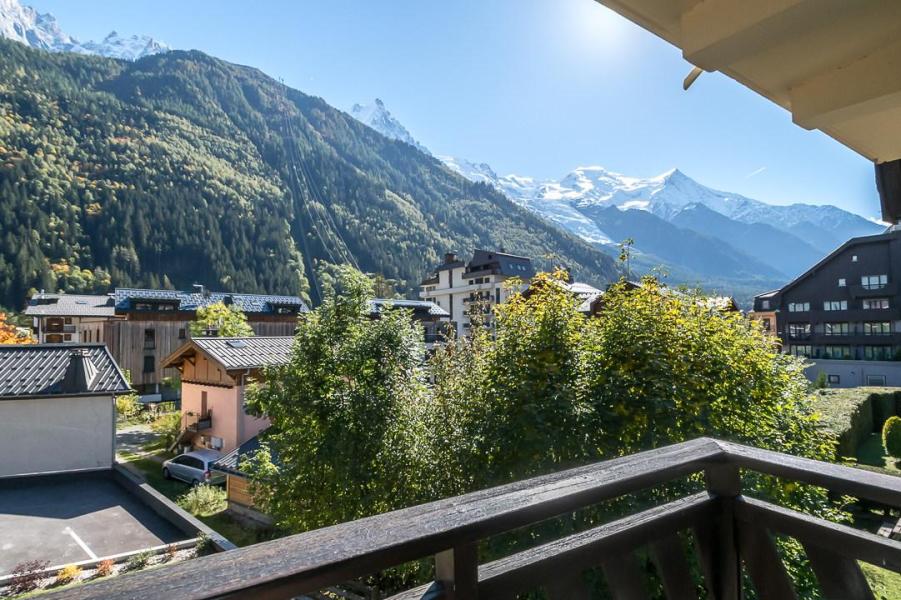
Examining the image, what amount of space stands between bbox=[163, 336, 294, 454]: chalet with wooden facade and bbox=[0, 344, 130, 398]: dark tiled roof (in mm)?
3719

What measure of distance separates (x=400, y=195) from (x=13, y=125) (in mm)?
76316

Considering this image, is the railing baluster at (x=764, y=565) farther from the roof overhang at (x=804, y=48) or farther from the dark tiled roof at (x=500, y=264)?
the dark tiled roof at (x=500, y=264)

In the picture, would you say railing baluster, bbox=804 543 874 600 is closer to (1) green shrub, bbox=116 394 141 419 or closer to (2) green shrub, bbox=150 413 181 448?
(2) green shrub, bbox=150 413 181 448

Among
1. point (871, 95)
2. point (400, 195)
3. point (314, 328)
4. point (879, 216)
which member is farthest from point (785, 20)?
point (400, 195)

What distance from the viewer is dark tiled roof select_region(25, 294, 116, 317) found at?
31.0m

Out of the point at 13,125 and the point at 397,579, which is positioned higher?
the point at 13,125

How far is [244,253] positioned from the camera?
71.8 metres

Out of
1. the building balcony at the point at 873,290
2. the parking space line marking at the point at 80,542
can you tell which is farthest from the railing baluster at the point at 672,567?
the building balcony at the point at 873,290

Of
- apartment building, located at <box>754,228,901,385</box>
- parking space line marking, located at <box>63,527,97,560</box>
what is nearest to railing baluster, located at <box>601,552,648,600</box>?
parking space line marking, located at <box>63,527,97,560</box>

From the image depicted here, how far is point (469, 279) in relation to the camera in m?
44.0

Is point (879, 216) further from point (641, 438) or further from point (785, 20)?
point (641, 438)

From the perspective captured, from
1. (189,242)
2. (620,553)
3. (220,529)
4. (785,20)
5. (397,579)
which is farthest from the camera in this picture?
(189,242)

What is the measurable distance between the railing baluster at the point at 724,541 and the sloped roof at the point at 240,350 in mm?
13861

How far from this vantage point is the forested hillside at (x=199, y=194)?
63.1 meters
